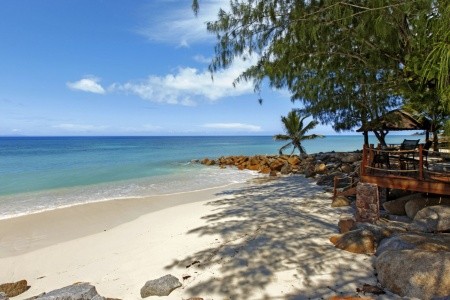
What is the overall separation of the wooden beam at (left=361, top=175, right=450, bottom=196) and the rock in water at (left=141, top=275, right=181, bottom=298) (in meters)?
5.24

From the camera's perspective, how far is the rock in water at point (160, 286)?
4582mm

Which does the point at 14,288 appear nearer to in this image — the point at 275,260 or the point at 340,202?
the point at 275,260

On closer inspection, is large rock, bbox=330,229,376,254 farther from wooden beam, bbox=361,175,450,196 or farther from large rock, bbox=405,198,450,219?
large rock, bbox=405,198,450,219

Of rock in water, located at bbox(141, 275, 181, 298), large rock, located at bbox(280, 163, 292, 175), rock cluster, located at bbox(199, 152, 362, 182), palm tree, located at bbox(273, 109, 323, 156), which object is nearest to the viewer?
rock in water, located at bbox(141, 275, 181, 298)

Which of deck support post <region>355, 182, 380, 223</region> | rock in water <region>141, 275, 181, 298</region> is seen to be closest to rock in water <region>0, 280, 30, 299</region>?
rock in water <region>141, 275, 181, 298</region>

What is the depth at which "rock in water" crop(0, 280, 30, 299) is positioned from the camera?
5.26 metres

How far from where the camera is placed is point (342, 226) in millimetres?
6461

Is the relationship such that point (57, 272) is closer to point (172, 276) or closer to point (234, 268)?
point (172, 276)

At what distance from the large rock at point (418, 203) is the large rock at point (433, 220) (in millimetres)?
847

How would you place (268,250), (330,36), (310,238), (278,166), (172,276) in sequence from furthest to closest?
(278,166)
(330,36)
(310,238)
(268,250)
(172,276)

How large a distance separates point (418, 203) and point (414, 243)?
3.07 meters

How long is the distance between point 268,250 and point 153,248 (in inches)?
103

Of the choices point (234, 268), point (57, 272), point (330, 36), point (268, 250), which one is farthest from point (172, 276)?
point (330, 36)

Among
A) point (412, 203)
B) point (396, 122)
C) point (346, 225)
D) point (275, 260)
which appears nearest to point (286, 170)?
point (396, 122)
